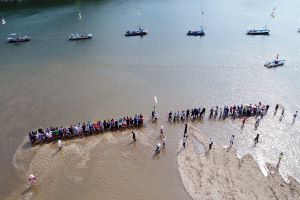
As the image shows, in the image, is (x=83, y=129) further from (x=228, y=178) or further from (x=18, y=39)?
(x=18, y=39)

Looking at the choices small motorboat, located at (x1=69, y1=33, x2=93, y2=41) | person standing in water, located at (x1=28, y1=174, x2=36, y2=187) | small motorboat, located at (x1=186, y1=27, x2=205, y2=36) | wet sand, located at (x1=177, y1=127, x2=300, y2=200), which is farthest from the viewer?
small motorboat, located at (x1=186, y1=27, x2=205, y2=36)

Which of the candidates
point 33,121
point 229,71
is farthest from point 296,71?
point 33,121

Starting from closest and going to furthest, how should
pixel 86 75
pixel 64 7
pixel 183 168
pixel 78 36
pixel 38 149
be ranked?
pixel 183 168, pixel 38 149, pixel 86 75, pixel 78 36, pixel 64 7

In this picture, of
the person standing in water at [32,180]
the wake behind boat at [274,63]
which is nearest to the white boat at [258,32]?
the wake behind boat at [274,63]

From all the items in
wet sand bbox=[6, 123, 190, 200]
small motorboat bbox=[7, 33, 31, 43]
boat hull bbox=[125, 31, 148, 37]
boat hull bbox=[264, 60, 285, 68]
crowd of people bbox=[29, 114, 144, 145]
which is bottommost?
wet sand bbox=[6, 123, 190, 200]

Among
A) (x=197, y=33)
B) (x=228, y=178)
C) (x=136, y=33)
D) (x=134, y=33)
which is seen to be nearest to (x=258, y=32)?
(x=197, y=33)

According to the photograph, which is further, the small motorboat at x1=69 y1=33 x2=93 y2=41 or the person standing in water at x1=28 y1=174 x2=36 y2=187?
the small motorboat at x1=69 y1=33 x2=93 y2=41

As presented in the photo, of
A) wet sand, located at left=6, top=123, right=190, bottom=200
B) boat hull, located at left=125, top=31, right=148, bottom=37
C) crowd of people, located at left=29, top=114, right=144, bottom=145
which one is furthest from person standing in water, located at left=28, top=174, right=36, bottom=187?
boat hull, located at left=125, top=31, right=148, bottom=37

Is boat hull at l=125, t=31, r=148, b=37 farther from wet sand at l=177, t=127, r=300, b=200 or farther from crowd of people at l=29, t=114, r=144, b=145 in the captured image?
wet sand at l=177, t=127, r=300, b=200

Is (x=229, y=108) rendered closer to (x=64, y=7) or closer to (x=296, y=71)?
(x=296, y=71)
